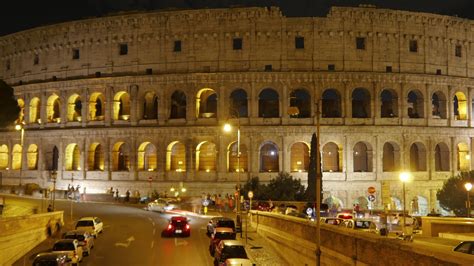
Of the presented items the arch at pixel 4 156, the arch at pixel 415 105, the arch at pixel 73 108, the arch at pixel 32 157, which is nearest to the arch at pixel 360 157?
the arch at pixel 415 105

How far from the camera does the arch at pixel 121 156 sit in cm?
5166

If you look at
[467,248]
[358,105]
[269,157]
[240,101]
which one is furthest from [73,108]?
[467,248]

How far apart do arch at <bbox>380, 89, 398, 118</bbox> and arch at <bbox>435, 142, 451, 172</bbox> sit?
19.7 feet

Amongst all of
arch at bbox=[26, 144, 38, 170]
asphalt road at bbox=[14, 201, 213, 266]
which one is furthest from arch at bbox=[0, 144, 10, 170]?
asphalt road at bbox=[14, 201, 213, 266]

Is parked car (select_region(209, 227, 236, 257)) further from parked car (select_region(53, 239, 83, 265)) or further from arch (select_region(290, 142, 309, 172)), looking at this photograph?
arch (select_region(290, 142, 309, 172))

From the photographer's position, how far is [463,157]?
2013 inches

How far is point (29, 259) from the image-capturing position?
79.8 feet

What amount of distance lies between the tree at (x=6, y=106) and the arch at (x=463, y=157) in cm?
4531

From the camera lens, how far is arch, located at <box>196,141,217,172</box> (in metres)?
50.6

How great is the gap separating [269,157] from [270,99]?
5.96 meters

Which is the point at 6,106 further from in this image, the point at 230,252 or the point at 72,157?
the point at 230,252

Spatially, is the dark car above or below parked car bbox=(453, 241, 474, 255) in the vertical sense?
below

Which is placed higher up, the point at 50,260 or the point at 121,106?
the point at 121,106

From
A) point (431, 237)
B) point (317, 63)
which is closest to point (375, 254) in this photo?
point (431, 237)
